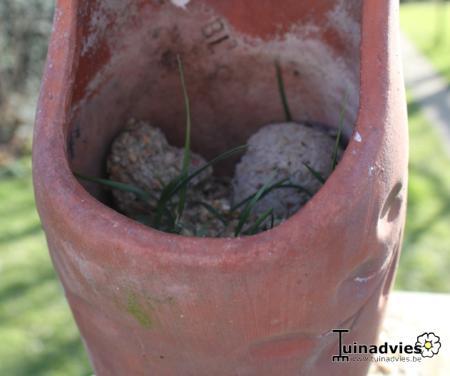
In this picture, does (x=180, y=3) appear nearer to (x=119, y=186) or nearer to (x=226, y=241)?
(x=119, y=186)

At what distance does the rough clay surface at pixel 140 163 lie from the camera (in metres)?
1.27

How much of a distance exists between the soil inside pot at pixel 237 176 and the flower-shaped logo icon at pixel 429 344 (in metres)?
0.33

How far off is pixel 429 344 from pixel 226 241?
0.60m

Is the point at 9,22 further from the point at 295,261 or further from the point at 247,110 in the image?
the point at 295,261

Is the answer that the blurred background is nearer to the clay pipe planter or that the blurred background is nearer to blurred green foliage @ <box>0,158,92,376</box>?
blurred green foliage @ <box>0,158,92,376</box>

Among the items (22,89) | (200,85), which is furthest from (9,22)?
(200,85)

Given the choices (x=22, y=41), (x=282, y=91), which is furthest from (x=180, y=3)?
(x=22, y=41)

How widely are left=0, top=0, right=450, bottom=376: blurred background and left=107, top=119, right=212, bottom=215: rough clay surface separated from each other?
3.04 feet

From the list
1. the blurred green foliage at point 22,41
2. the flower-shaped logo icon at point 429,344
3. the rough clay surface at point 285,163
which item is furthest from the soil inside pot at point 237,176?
the blurred green foliage at point 22,41

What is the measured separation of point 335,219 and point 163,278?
22 centimetres

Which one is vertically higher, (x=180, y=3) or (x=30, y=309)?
(x=180, y=3)

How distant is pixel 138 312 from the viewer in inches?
36.8

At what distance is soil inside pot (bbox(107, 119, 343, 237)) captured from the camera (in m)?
1.25

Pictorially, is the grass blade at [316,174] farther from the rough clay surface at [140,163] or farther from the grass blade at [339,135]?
the rough clay surface at [140,163]
